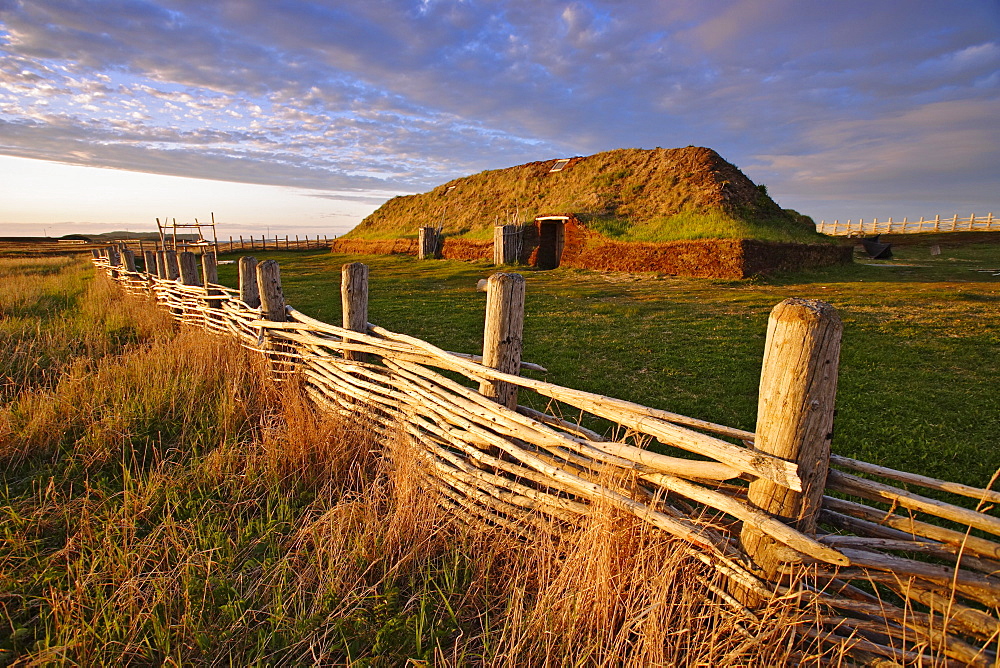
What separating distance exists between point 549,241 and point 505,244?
177 cm

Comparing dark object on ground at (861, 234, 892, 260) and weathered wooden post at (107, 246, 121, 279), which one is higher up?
dark object on ground at (861, 234, 892, 260)

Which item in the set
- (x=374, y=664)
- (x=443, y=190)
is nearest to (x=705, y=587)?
(x=374, y=664)

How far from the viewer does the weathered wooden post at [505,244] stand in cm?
1908

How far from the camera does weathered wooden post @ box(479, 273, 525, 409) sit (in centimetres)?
271

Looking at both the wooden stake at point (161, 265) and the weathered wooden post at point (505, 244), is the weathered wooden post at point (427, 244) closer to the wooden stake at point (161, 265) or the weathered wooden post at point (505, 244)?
the weathered wooden post at point (505, 244)

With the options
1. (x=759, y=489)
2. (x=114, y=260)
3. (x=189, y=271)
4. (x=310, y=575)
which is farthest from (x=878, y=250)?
(x=114, y=260)

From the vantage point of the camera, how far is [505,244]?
19.2m

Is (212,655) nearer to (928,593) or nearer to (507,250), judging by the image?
(928,593)

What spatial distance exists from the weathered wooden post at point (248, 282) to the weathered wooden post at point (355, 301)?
187 cm

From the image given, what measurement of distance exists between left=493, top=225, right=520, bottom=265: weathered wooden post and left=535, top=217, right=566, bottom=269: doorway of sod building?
1.02 meters

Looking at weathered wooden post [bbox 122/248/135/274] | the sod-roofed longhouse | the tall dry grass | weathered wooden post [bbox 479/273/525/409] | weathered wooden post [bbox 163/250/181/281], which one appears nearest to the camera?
the tall dry grass

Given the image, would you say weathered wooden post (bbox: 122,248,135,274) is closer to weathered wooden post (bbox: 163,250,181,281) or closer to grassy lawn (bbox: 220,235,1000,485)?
grassy lawn (bbox: 220,235,1000,485)

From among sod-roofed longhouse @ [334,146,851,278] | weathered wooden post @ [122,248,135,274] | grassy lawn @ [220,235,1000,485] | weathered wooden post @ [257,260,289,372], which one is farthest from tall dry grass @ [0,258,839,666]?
sod-roofed longhouse @ [334,146,851,278]

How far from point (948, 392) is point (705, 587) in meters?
5.01
